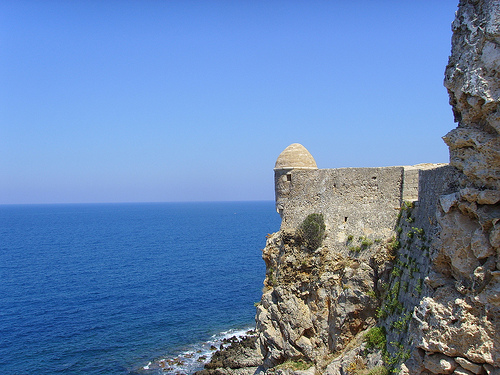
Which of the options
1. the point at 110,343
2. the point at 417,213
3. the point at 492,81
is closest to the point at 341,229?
the point at 417,213

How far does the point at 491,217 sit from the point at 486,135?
1949 millimetres

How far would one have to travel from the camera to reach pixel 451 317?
11.4m

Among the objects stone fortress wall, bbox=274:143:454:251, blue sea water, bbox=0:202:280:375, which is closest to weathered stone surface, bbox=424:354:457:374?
stone fortress wall, bbox=274:143:454:251

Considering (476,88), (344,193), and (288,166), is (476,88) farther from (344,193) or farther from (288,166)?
(288,166)

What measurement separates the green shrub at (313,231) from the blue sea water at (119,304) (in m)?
17.8

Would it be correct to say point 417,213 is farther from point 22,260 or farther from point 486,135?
point 22,260

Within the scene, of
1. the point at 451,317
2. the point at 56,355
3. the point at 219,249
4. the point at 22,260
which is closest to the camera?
the point at 451,317

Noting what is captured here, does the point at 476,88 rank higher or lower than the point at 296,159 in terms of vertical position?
higher

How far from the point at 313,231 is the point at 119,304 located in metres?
33.6

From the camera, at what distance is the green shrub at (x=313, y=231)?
21.7 m

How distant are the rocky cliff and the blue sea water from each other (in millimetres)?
16193

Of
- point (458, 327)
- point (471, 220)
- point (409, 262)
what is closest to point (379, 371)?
point (409, 262)

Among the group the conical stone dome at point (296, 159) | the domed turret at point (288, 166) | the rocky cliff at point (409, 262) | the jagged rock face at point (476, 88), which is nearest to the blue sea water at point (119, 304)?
the rocky cliff at point (409, 262)

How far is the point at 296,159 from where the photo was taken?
23.7 metres
